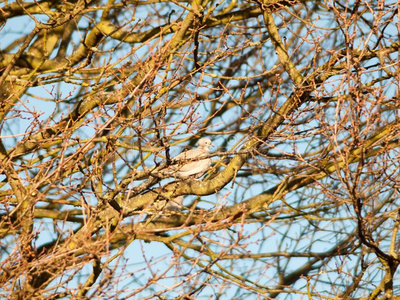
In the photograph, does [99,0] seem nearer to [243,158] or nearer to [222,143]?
[222,143]

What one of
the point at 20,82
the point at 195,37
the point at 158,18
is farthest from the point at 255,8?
the point at 20,82

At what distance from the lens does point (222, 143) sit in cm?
1016

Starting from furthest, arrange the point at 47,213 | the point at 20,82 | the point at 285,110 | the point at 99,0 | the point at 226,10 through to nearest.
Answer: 1. the point at 99,0
2. the point at 226,10
3. the point at 47,213
4. the point at 20,82
5. the point at 285,110

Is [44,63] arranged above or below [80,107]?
above

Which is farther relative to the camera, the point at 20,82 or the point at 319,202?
the point at 319,202

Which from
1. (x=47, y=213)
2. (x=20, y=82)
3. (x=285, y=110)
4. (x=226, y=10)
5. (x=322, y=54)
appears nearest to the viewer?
(x=285, y=110)

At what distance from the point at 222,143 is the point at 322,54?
2.08m

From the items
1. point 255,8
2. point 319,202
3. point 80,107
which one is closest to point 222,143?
point 319,202

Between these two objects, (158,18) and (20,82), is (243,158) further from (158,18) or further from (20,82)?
(158,18)

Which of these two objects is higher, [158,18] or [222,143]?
[158,18]

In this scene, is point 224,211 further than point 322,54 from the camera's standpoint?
No

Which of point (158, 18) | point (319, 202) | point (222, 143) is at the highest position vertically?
point (158, 18)

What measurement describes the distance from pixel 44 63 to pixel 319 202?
4129 millimetres

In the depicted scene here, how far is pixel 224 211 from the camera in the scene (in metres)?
7.34
